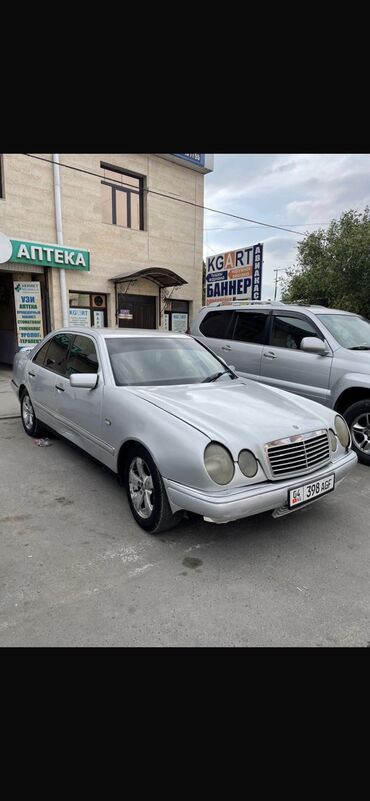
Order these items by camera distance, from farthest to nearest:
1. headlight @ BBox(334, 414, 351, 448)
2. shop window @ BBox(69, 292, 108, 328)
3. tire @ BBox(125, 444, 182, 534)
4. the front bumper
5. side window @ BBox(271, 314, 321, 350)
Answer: shop window @ BBox(69, 292, 108, 328) → side window @ BBox(271, 314, 321, 350) → headlight @ BBox(334, 414, 351, 448) → tire @ BBox(125, 444, 182, 534) → the front bumper

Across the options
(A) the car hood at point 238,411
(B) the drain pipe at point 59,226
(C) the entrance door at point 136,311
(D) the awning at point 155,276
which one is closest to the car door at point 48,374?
(A) the car hood at point 238,411

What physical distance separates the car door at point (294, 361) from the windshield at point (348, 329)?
0.67 feet

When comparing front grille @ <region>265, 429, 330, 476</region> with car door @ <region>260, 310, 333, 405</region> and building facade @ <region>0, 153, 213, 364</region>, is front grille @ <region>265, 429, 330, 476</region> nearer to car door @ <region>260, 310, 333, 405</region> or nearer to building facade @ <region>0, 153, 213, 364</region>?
car door @ <region>260, 310, 333, 405</region>

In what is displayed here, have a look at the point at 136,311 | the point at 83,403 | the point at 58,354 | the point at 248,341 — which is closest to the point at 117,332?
the point at 83,403

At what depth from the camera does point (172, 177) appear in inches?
541

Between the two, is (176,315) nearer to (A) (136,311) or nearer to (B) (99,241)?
(A) (136,311)

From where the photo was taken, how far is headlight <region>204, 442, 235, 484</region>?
2.72 metres

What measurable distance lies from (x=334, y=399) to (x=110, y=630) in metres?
3.90

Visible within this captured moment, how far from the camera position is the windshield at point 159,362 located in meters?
3.88

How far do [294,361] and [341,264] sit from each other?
1016 cm

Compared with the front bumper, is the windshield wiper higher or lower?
higher

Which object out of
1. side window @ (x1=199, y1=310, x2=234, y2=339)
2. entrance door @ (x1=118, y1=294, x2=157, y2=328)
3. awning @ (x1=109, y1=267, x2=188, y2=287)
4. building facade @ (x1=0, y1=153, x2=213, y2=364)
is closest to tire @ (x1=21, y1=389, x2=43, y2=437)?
side window @ (x1=199, y1=310, x2=234, y2=339)

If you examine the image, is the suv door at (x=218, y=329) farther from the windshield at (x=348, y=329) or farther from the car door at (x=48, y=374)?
the car door at (x=48, y=374)

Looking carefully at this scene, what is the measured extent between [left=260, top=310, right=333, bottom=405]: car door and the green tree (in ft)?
22.9
